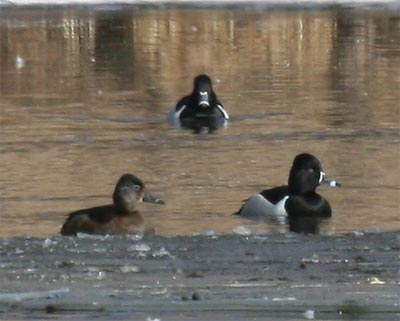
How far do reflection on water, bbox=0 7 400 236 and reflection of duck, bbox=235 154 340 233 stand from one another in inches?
8.1

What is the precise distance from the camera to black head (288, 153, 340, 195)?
468 inches

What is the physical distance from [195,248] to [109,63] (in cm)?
1655

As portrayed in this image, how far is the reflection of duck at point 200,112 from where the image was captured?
17.5 metres

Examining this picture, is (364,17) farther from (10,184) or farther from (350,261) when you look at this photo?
(350,261)

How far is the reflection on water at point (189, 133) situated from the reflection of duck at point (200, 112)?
18 cm

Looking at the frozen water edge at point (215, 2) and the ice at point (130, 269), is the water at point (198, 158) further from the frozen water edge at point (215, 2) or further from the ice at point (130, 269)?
the frozen water edge at point (215, 2)

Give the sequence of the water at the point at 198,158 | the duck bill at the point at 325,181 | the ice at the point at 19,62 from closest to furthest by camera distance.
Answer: the water at the point at 198,158, the duck bill at the point at 325,181, the ice at the point at 19,62

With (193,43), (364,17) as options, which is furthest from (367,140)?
(364,17)

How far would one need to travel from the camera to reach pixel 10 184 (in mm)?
12766

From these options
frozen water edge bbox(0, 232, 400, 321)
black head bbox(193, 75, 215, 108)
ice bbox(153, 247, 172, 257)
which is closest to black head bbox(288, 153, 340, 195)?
frozen water edge bbox(0, 232, 400, 321)

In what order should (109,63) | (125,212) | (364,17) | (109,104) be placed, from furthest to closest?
(364,17) < (109,63) < (109,104) < (125,212)

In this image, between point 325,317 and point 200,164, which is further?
point 200,164

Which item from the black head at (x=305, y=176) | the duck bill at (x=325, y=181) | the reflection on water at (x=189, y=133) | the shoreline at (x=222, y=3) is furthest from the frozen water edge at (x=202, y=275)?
the shoreline at (x=222, y=3)

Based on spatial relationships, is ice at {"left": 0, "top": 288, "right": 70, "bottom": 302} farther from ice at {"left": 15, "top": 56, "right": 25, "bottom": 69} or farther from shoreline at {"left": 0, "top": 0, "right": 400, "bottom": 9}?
shoreline at {"left": 0, "top": 0, "right": 400, "bottom": 9}
